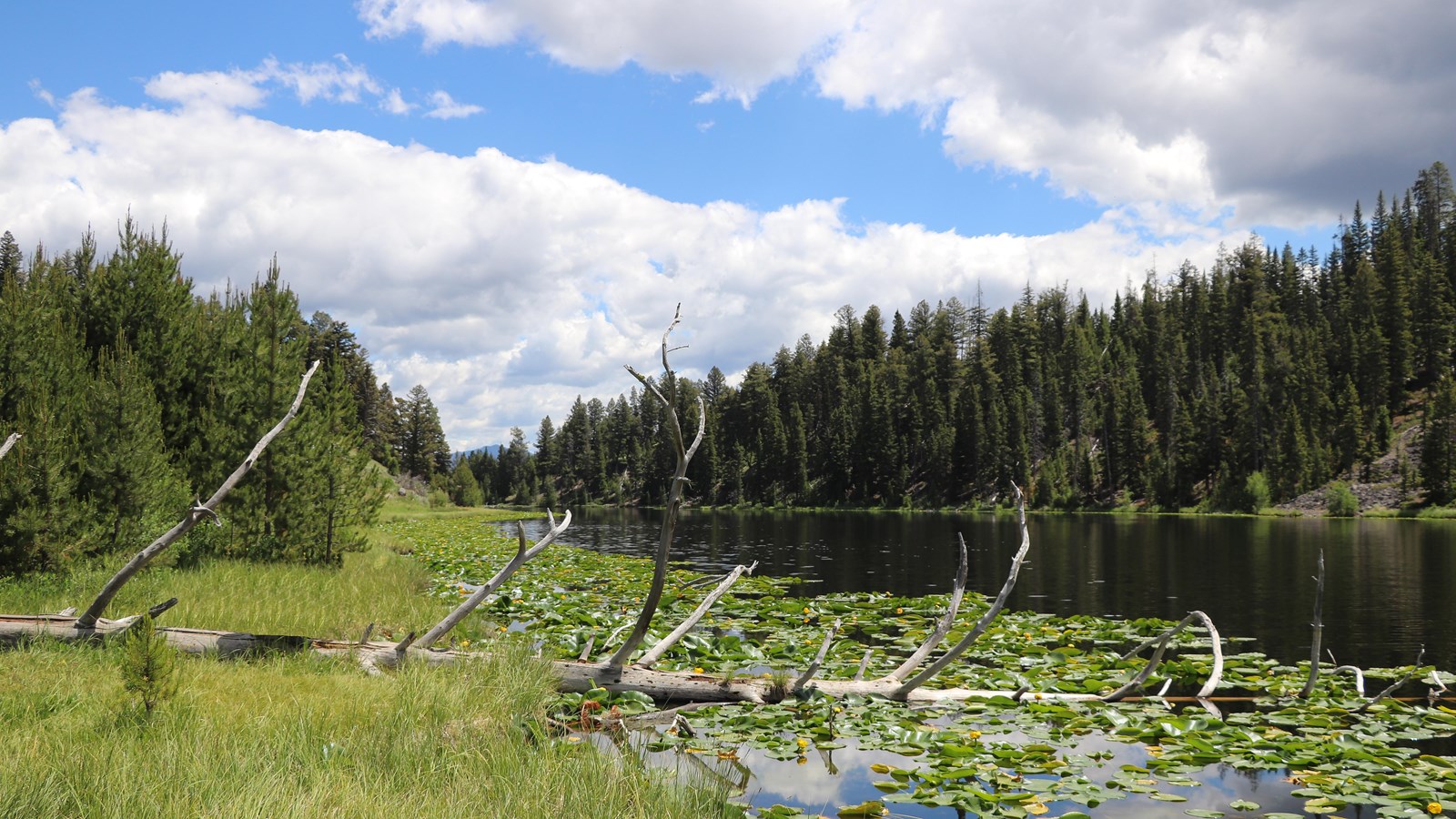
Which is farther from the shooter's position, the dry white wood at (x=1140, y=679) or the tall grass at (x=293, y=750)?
the dry white wood at (x=1140, y=679)

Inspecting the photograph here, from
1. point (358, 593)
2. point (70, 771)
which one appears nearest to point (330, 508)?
point (358, 593)

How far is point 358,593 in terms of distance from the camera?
16.0 meters

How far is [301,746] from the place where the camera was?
6574 mm

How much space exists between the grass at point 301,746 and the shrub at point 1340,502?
81063 mm

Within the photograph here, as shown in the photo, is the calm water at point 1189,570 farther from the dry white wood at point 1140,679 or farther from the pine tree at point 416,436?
the pine tree at point 416,436

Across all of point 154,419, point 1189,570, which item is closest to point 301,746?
point 154,419

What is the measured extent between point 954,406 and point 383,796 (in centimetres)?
11237

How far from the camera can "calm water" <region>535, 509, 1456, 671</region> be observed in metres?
17.7

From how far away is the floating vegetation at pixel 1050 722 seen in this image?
7812mm

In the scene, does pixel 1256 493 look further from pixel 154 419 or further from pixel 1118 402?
pixel 154 419

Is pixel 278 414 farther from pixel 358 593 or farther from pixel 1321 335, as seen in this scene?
pixel 1321 335

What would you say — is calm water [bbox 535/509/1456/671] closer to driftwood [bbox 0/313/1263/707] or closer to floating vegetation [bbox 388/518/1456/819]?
floating vegetation [bbox 388/518/1456/819]

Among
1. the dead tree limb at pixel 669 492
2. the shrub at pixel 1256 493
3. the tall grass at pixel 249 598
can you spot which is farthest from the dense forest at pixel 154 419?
the shrub at pixel 1256 493

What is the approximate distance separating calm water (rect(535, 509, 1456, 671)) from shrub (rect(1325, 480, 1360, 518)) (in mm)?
13308
